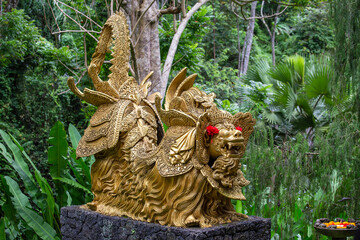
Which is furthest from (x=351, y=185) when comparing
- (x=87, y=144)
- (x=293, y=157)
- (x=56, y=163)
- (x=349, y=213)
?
(x=56, y=163)

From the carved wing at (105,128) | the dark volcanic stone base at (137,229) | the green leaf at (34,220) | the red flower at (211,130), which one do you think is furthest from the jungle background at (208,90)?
the red flower at (211,130)

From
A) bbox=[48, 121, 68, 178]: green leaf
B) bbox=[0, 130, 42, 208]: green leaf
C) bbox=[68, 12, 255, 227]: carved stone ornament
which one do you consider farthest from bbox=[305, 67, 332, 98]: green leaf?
bbox=[0, 130, 42, 208]: green leaf

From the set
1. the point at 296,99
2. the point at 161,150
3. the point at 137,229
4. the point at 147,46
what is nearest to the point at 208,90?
the point at 296,99

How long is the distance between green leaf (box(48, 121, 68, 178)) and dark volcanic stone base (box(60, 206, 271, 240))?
93 cm

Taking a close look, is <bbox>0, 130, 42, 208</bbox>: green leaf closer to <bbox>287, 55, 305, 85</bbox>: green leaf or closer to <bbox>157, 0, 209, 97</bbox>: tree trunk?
<bbox>157, 0, 209, 97</bbox>: tree trunk

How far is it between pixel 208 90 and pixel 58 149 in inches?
168

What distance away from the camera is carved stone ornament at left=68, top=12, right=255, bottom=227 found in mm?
2715

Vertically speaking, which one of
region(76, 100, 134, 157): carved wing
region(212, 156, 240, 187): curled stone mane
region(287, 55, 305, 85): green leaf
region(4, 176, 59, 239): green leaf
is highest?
region(287, 55, 305, 85): green leaf

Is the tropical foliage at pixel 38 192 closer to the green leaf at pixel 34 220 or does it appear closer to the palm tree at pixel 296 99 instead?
the green leaf at pixel 34 220

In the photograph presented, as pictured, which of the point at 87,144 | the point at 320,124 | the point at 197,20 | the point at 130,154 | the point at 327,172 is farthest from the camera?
the point at 320,124

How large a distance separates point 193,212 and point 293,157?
165 centimetres

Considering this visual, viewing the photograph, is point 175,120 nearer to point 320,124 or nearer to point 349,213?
point 349,213

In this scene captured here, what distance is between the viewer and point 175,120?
3.02 m

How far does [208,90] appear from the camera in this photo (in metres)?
8.08
